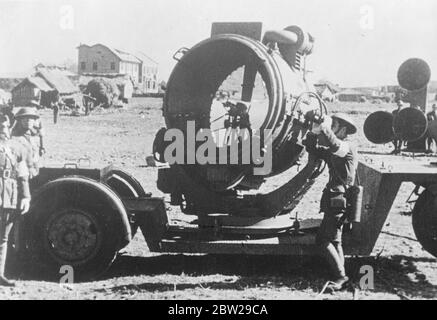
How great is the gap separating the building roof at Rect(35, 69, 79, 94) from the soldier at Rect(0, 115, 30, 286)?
32853 millimetres

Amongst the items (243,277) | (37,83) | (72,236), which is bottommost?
(243,277)

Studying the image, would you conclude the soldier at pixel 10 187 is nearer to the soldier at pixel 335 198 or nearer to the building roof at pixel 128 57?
the soldier at pixel 335 198

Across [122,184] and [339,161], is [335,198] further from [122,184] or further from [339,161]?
[122,184]

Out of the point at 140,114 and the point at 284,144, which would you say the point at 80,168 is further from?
the point at 140,114

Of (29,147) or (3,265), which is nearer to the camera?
(3,265)

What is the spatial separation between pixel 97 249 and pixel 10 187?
102cm

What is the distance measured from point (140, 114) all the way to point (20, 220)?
28.4 metres

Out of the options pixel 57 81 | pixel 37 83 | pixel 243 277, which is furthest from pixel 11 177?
pixel 57 81

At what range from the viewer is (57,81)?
3916 cm

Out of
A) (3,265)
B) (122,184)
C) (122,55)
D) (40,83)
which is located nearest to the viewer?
(3,265)

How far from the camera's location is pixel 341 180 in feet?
19.4
